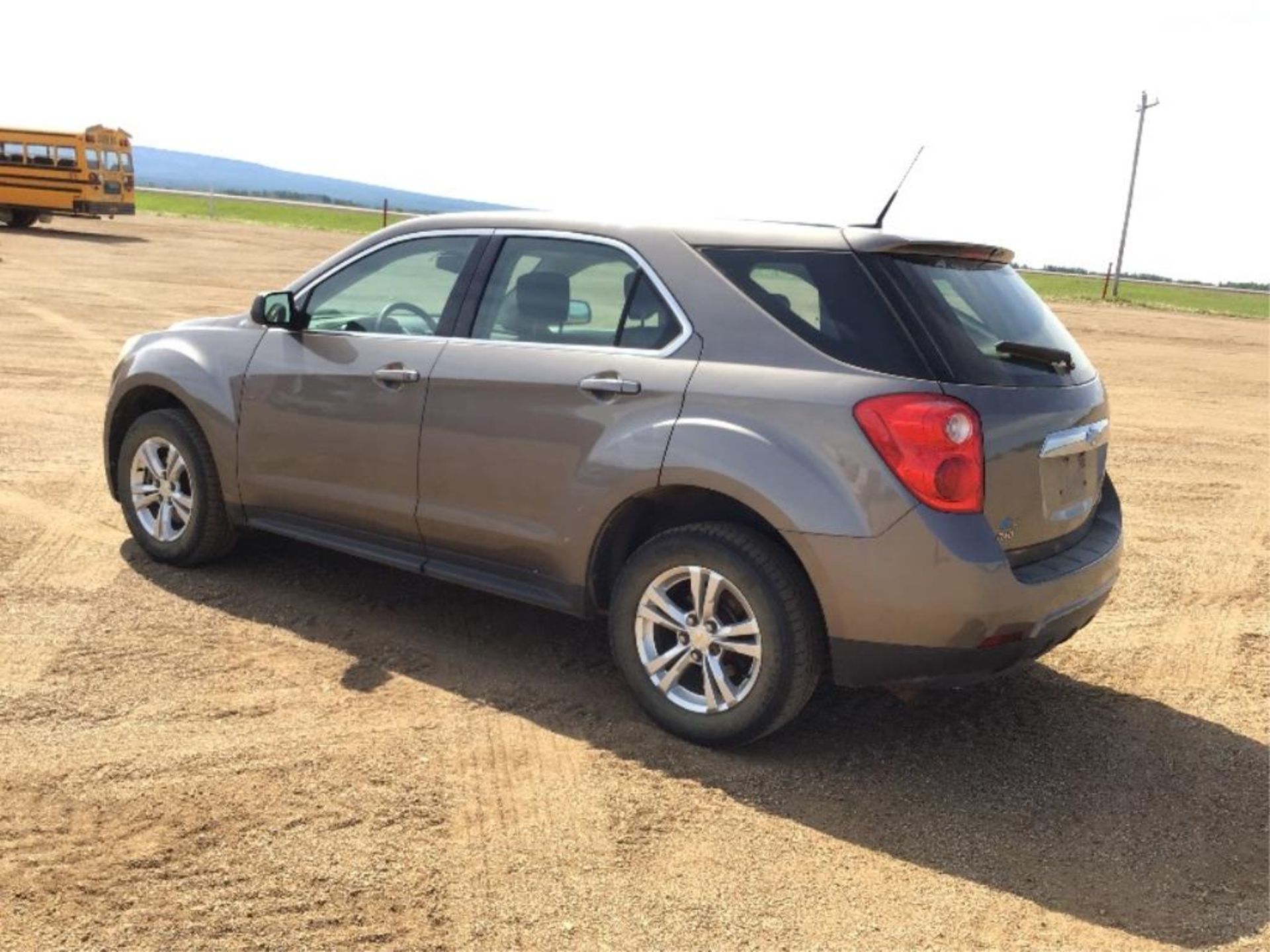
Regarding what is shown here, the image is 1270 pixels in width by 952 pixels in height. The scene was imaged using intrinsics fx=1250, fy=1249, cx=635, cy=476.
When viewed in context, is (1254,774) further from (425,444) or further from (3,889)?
(3,889)

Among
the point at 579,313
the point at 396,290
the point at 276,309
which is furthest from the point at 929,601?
the point at 276,309

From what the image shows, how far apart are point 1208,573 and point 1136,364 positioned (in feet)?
44.2

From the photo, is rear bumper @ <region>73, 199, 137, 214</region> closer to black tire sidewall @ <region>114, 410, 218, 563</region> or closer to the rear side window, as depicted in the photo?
black tire sidewall @ <region>114, 410, 218, 563</region>

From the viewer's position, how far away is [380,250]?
519 centimetres

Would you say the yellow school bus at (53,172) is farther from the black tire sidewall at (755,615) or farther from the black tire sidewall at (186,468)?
the black tire sidewall at (755,615)

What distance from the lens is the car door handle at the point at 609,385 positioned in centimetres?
419

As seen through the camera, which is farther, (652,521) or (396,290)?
(396,290)

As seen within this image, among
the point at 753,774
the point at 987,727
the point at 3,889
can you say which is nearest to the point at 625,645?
the point at 753,774

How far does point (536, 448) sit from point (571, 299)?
0.57 meters

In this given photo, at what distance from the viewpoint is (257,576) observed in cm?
573

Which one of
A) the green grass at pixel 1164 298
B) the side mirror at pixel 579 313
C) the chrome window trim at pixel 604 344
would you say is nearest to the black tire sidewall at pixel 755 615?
the chrome window trim at pixel 604 344

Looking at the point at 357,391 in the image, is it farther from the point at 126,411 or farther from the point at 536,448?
the point at 126,411

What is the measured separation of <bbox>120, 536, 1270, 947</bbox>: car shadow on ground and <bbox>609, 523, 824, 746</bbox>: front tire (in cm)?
17

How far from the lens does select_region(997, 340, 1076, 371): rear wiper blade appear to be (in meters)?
4.04
